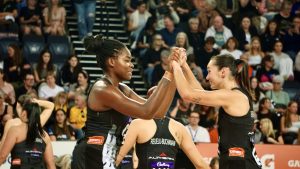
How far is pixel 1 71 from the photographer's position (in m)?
14.4

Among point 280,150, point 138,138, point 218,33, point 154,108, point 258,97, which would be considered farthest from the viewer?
point 218,33

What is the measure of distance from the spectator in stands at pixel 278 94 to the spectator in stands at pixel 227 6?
3135 mm

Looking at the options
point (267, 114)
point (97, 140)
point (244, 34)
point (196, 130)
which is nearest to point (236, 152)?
point (97, 140)

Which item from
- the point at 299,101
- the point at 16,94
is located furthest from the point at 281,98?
the point at 16,94

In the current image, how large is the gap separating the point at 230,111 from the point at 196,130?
577cm

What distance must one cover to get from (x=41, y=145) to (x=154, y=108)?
385 cm

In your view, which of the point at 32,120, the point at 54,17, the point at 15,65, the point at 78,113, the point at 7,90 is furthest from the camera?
the point at 54,17

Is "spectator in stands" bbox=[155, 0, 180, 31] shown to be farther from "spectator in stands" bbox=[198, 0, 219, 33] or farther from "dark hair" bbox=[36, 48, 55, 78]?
"dark hair" bbox=[36, 48, 55, 78]

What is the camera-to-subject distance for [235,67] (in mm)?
7715

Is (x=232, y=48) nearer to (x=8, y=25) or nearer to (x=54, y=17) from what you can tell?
(x=54, y=17)

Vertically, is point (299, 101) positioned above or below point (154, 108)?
below

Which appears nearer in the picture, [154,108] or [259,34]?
[154,108]

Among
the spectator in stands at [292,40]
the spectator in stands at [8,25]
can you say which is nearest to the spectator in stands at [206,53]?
the spectator in stands at [292,40]

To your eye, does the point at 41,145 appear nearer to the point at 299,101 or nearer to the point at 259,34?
the point at 299,101
